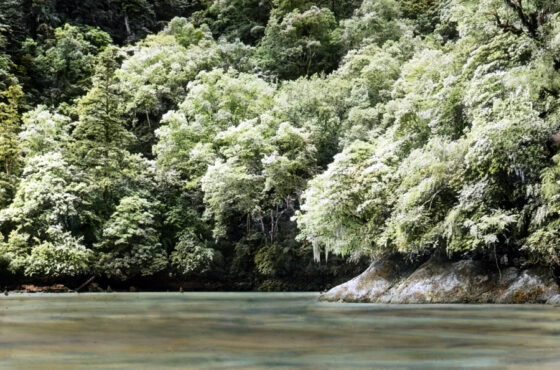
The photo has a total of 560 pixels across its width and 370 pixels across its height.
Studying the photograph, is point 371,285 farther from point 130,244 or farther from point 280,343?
point 130,244

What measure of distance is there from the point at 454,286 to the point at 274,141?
1798 cm

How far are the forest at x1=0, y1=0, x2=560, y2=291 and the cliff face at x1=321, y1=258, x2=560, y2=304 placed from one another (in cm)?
85

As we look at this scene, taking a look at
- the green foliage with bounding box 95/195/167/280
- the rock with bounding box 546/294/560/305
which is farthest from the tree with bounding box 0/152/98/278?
the rock with bounding box 546/294/560/305

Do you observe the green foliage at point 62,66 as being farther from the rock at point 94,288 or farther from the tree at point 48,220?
the rock at point 94,288

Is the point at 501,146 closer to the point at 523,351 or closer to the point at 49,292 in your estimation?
the point at 523,351

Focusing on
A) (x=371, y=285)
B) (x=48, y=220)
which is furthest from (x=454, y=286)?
(x=48, y=220)

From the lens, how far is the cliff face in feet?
71.4

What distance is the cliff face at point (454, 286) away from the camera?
2175cm

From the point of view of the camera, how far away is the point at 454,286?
23.0 metres

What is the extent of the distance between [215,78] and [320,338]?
3825 cm

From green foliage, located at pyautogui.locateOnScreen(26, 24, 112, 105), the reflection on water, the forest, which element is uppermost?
green foliage, located at pyautogui.locateOnScreen(26, 24, 112, 105)

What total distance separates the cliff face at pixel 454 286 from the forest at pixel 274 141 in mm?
853

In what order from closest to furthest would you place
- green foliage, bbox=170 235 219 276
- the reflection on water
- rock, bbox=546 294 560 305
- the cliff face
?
1. the reflection on water
2. rock, bbox=546 294 560 305
3. the cliff face
4. green foliage, bbox=170 235 219 276

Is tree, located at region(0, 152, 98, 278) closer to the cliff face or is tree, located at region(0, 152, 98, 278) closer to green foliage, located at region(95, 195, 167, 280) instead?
green foliage, located at region(95, 195, 167, 280)
